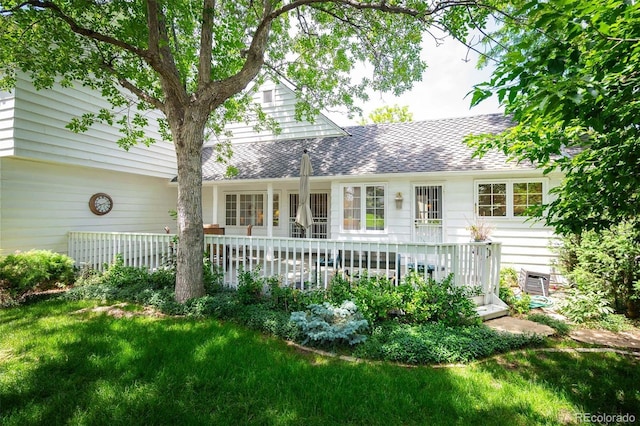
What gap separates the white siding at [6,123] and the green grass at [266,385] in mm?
4841

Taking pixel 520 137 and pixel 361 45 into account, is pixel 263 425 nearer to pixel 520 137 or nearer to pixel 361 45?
pixel 520 137

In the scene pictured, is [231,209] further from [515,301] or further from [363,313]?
[515,301]

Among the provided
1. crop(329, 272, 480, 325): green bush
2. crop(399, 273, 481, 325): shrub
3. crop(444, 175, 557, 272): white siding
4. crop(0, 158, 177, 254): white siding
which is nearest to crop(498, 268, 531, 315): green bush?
crop(329, 272, 480, 325): green bush

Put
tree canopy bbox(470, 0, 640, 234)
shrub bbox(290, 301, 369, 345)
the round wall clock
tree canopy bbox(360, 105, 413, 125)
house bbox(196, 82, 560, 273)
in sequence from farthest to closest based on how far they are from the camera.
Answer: tree canopy bbox(360, 105, 413, 125) → the round wall clock → house bbox(196, 82, 560, 273) → shrub bbox(290, 301, 369, 345) → tree canopy bbox(470, 0, 640, 234)

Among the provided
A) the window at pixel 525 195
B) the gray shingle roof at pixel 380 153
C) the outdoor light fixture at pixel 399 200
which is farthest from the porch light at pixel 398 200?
the window at pixel 525 195

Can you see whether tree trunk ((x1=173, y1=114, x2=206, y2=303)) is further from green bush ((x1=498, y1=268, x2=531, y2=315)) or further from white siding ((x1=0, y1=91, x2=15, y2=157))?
green bush ((x1=498, y1=268, x2=531, y2=315))

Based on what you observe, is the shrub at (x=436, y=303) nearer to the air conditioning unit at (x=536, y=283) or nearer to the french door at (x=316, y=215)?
the air conditioning unit at (x=536, y=283)

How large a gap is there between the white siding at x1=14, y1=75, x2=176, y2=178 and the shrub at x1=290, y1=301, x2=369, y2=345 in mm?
7666

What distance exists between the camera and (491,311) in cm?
499

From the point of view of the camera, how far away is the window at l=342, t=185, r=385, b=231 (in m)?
9.24

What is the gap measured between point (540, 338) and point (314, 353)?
318cm

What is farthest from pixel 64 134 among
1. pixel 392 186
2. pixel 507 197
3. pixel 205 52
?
pixel 507 197

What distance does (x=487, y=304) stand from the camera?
530 centimetres

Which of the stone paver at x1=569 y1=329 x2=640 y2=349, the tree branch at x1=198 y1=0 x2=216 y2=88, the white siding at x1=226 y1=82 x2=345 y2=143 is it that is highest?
the white siding at x1=226 y1=82 x2=345 y2=143
